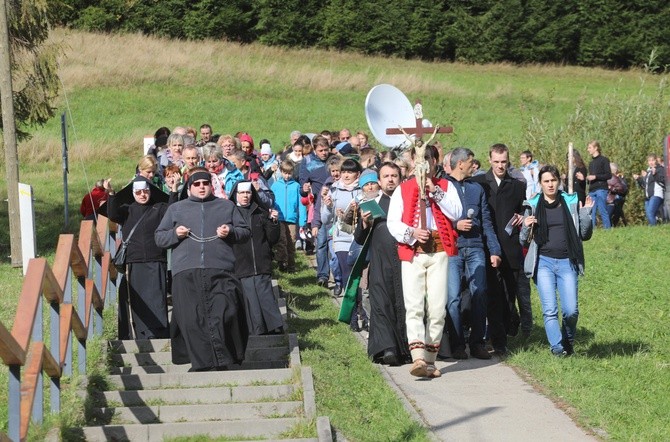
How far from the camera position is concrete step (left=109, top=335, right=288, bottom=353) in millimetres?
10922

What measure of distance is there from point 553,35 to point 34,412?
2538 inches

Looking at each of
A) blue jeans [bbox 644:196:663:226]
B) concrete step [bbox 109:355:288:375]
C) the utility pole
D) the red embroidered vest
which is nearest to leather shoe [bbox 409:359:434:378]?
the red embroidered vest

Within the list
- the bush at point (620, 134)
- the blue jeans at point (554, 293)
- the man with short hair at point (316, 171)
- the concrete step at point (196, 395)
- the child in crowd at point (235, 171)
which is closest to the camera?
the concrete step at point (196, 395)

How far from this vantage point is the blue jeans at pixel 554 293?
11039 mm

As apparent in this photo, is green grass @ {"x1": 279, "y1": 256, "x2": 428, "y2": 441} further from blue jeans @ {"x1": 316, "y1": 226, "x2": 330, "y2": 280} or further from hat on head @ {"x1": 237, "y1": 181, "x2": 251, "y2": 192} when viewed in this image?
blue jeans @ {"x1": 316, "y1": 226, "x2": 330, "y2": 280}

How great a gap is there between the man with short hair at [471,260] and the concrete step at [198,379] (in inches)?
85.8

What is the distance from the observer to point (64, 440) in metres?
7.82

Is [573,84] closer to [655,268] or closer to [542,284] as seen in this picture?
[655,268]

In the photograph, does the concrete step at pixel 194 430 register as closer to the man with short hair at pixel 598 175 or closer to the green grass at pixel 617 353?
the green grass at pixel 617 353

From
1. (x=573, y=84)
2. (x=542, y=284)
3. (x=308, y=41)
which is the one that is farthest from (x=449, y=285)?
(x=308, y=41)

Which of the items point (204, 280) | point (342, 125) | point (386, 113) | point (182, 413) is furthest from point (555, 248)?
point (342, 125)

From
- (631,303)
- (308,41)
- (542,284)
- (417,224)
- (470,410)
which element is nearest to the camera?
(470,410)

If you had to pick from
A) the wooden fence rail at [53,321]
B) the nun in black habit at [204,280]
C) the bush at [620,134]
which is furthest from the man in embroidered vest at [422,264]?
the bush at [620,134]

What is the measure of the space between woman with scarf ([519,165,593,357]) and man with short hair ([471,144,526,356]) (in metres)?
0.59
